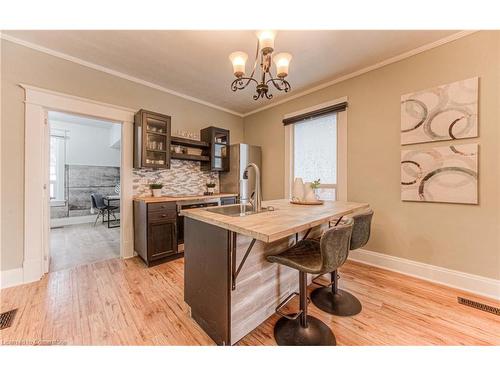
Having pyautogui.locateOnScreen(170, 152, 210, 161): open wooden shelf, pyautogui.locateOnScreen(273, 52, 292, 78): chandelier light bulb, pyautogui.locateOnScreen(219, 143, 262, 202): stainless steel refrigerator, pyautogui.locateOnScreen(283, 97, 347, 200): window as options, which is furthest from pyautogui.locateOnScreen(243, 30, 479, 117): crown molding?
pyautogui.locateOnScreen(170, 152, 210, 161): open wooden shelf

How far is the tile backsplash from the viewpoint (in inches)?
121

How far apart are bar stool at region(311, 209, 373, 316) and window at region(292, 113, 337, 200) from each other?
1454mm

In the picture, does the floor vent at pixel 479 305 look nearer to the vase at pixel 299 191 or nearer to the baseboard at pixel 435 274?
the baseboard at pixel 435 274

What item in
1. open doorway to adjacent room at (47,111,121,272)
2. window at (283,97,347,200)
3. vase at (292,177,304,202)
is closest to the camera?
vase at (292,177,304,202)

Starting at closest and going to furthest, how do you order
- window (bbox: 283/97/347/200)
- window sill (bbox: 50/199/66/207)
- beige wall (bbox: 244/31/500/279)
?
beige wall (bbox: 244/31/500/279), window (bbox: 283/97/347/200), window sill (bbox: 50/199/66/207)

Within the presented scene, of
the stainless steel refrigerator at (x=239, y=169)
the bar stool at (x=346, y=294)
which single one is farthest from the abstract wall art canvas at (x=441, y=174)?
the stainless steel refrigerator at (x=239, y=169)

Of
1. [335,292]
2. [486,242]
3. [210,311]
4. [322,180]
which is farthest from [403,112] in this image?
[210,311]

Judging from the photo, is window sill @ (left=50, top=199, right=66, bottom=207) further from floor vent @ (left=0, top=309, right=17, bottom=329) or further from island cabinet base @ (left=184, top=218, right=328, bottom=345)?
island cabinet base @ (left=184, top=218, right=328, bottom=345)

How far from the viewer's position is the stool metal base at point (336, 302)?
66.1 inches

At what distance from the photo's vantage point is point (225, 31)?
1973mm

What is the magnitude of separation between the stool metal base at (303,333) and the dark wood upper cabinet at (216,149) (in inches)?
112
